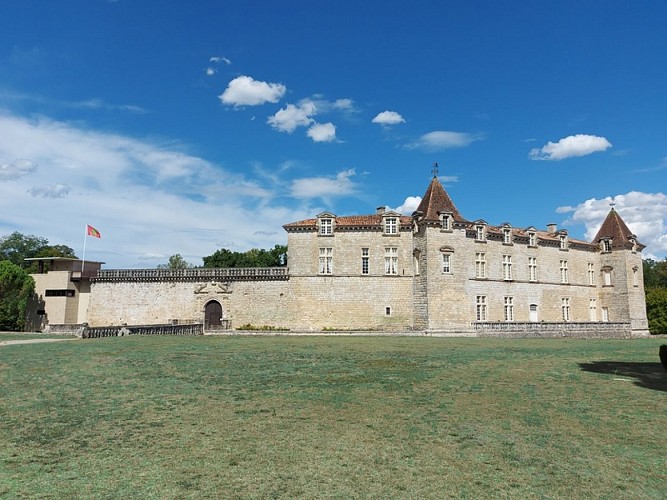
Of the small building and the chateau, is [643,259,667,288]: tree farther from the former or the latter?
the small building

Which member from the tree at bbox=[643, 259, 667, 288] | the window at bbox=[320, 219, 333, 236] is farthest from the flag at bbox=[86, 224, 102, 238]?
the tree at bbox=[643, 259, 667, 288]

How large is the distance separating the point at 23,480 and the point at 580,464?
247 inches

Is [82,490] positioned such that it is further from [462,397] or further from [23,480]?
[462,397]

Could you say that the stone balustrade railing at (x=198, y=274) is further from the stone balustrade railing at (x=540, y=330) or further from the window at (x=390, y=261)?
the stone balustrade railing at (x=540, y=330)

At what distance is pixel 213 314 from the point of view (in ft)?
124

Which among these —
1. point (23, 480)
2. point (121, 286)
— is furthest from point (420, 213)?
point (23, 480)

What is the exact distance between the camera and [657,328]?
45500 millimetres

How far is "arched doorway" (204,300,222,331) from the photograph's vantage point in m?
37.6

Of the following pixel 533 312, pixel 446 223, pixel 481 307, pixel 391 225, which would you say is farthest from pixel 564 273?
pixel 391 225

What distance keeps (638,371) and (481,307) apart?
24812mm

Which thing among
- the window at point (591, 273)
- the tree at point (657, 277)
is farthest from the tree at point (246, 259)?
the tree at point (657, 277)

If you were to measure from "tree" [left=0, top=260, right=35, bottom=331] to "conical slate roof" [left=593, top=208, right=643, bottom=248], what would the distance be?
50763 mm

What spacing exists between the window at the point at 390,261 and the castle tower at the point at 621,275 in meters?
21.1

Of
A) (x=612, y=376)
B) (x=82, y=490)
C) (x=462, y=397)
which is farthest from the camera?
(x=612, y=376)
